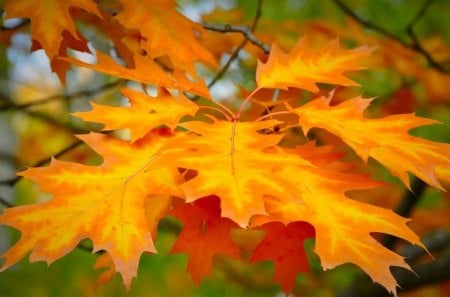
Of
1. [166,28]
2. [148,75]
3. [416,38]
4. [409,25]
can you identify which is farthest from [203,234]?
[416,38]

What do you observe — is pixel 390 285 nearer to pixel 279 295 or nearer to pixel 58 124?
pixel 58 124

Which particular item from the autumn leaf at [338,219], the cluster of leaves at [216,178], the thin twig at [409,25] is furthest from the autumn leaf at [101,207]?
the thin twig at [409,25]

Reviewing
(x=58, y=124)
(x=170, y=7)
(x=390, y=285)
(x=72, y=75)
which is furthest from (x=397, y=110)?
(x=72, y=75)

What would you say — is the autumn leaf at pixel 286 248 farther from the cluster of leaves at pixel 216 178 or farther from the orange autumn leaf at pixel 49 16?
the orange autumn leaf at pixel 49 16

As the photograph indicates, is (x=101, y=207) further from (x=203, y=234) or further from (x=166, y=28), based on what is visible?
(x=166, y=28)

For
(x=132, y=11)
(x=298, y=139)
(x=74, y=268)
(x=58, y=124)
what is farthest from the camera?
(x=74, y=268)

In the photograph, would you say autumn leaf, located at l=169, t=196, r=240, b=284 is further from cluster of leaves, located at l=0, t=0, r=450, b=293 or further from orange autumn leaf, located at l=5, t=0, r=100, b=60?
orange autumn leaf, located at l=5, t=0, r=100, b=60

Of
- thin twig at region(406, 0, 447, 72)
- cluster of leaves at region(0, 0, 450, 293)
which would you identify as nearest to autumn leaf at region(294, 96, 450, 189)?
cluster of leaves at region(0, 0, 450, 293)
